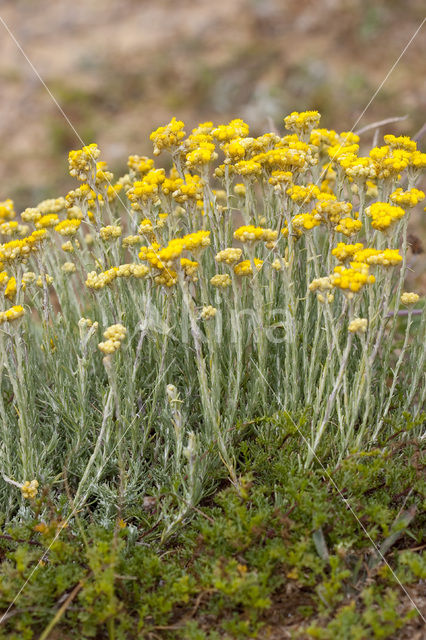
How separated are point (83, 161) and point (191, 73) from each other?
6485 mm

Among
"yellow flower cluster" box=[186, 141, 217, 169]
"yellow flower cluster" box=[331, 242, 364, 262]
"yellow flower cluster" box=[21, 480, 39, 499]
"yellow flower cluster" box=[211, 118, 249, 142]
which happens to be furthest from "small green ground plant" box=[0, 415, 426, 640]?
"yellow flower cluster" box=[211, 118, 249, 142]

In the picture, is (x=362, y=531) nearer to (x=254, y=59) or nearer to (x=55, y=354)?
(x=55, y=354)

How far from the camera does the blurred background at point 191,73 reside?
282 inches

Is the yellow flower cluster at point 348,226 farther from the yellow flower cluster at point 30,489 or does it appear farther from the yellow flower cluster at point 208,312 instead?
the yellow flower cluster at point 30,489

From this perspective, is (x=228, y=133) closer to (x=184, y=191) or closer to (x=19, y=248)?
(x=184, y=191)

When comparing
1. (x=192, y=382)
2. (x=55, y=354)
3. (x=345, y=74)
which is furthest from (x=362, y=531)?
(x=345, y=74)

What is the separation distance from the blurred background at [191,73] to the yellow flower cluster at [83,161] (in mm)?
4573

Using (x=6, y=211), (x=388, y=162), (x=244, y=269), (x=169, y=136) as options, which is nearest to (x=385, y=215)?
(x=388, y=162)

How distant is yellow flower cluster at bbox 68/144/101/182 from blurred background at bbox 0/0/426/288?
4.57 meters

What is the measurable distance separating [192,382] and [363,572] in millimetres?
916

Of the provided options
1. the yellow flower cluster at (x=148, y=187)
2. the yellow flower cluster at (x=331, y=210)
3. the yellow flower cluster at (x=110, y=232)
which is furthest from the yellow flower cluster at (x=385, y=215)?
the yellow flower cluster at (x=110, y=232)

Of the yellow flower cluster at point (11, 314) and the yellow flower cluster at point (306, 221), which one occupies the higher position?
the yellow flower cluster at point (306, 221)

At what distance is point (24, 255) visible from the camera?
2.12m

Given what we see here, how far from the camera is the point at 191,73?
26.7 ft
